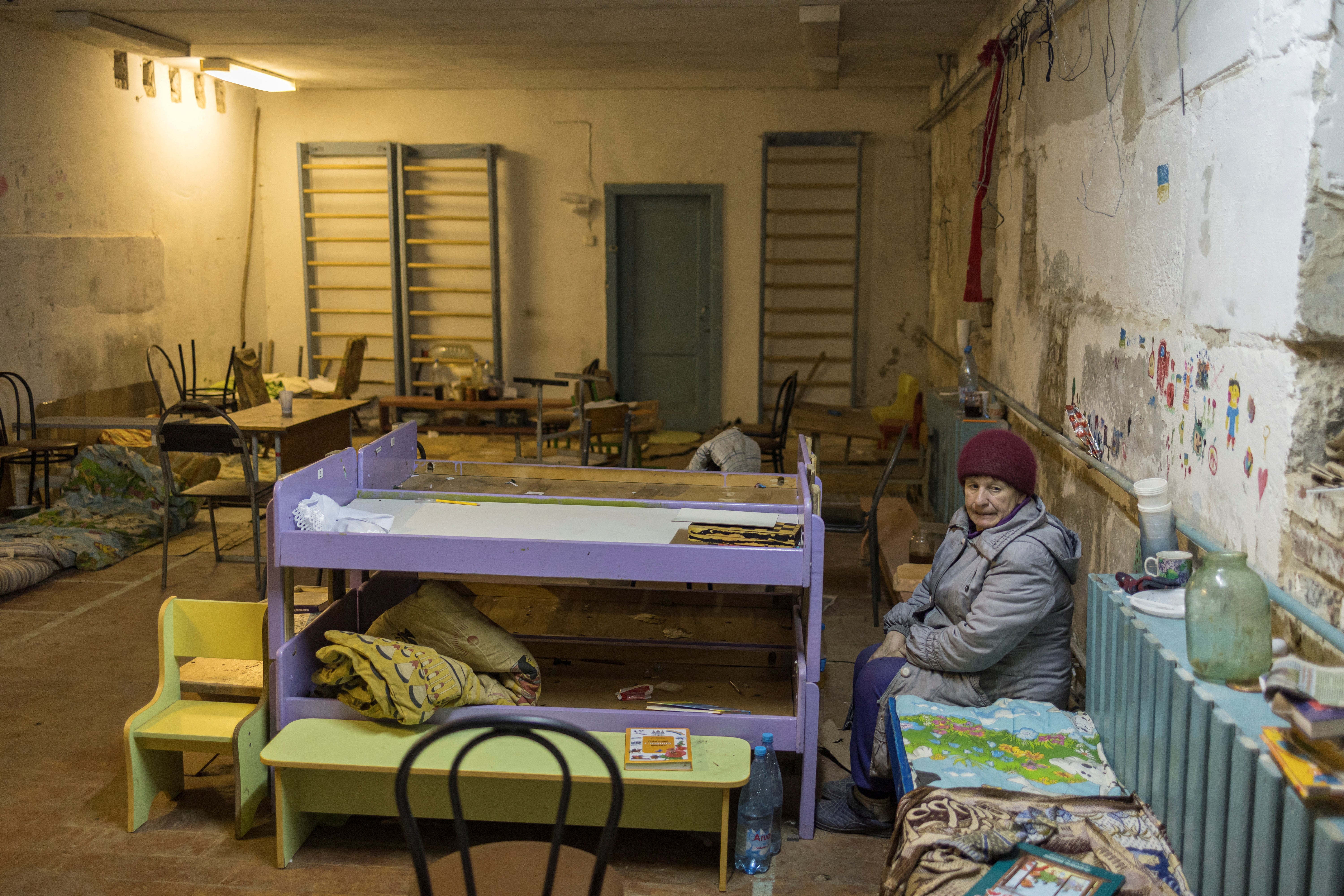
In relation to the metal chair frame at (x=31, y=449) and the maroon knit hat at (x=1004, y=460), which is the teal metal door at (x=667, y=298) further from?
the maroon knit hat at (x=1004, y=460)

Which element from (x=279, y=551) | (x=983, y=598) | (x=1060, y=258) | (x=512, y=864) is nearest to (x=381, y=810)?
(x=279, y=551)

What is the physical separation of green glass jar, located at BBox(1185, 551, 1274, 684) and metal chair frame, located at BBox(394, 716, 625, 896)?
1.05 meters

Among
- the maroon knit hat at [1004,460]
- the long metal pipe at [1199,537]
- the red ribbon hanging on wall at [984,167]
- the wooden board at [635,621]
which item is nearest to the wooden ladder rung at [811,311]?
the red ribbon hanging on wall at [984,167]

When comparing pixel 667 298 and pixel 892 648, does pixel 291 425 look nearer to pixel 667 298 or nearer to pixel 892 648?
pixel 892 648

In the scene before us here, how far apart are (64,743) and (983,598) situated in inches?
111

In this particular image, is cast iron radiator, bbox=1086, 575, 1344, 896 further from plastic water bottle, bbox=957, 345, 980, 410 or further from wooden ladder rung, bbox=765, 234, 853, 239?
wooden ladder rung, bbox=765, 234, 853, 239

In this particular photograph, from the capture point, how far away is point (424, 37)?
7117 mm

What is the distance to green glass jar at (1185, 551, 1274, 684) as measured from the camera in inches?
73.0

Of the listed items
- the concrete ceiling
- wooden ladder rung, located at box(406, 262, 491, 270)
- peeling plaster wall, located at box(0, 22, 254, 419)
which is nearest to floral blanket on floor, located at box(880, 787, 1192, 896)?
the concrete ceiling

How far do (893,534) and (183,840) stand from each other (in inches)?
124

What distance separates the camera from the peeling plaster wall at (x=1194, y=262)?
1.99 metres

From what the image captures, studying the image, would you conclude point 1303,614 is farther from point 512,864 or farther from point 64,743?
point 64,743

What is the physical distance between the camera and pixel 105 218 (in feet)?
24.7

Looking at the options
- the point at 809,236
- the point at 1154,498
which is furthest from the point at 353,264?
the point at 1154,498
